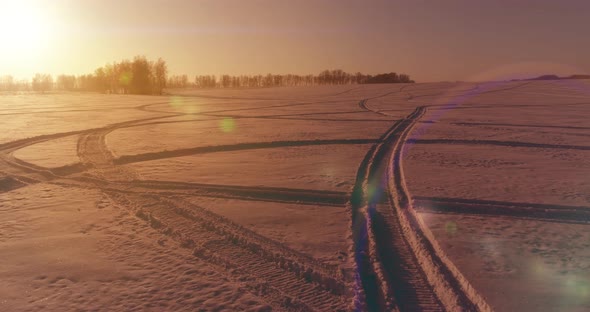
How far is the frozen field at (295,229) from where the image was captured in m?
4.29

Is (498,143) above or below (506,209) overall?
above

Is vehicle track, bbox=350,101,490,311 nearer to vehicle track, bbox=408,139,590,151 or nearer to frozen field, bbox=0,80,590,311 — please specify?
frozen field, bbox=0,80,590,311

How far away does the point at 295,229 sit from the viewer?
20.3 ft

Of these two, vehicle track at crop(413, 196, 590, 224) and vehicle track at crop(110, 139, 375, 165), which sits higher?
vehicle track at crop(110, 139, 375, 165)

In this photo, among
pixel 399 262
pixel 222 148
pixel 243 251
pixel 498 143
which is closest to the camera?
pixel 399 262

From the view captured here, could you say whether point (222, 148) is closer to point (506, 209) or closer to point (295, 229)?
point (295, 229)

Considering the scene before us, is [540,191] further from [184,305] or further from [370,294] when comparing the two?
[184,305]

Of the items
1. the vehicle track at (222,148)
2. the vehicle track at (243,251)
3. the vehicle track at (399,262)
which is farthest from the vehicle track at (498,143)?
the vehicle track at (243,251)

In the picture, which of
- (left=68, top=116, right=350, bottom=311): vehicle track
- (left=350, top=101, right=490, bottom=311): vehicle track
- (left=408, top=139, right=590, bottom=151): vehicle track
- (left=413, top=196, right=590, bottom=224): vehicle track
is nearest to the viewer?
(left=350, top=101, right=490, bottom=311): vehicle track

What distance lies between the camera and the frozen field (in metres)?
4.29

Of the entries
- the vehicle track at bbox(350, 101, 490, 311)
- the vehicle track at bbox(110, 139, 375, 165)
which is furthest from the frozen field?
the vehicle track at bbox(110, 139, 375, 165)

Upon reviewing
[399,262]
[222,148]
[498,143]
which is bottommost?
[399,262]

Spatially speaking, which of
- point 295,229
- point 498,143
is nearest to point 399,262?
point 295,229

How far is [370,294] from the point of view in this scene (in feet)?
13.9
